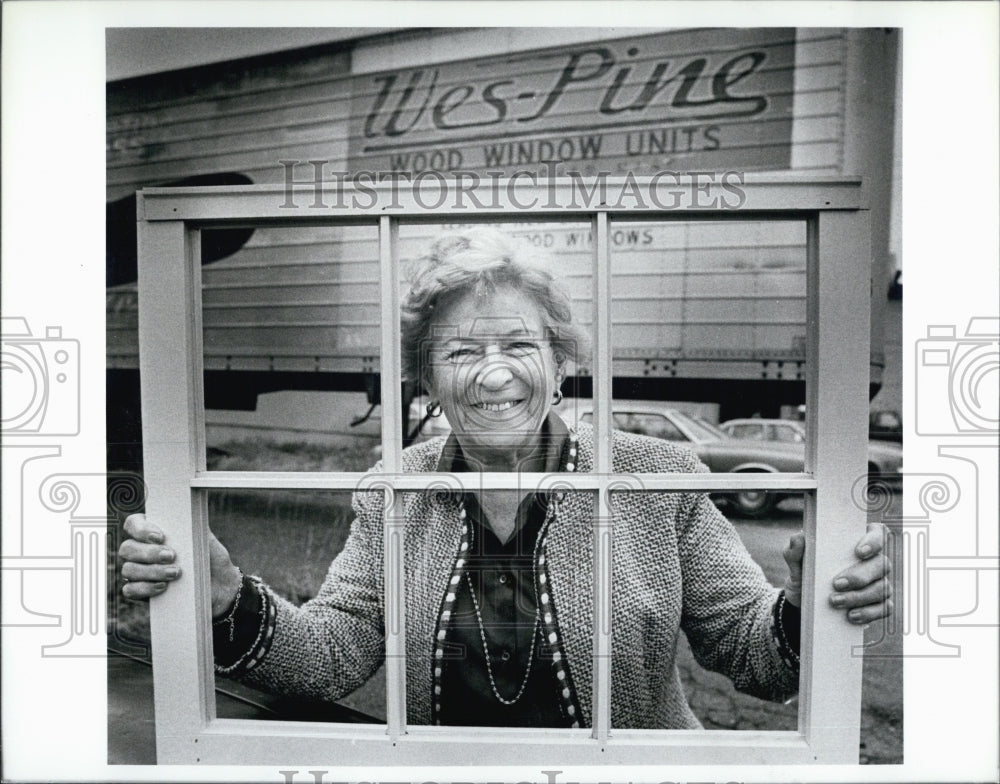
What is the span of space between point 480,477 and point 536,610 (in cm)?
28

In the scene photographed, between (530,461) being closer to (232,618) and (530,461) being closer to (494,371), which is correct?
(494,371)

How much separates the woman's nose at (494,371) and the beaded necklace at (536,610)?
16 cm

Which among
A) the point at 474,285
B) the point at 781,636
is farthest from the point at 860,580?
the point at 474,285

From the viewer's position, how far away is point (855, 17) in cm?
141

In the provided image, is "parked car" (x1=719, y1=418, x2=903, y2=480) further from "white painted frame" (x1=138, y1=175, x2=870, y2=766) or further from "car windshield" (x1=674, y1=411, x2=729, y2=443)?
"white painted frame" (x1=138, y1=175, x2=870, y2=766)

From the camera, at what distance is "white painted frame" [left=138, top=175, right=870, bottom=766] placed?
51.7 inches

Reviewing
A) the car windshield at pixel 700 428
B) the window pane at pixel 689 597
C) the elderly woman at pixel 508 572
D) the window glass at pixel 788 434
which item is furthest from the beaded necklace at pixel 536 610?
the window glass at pixel 788 434

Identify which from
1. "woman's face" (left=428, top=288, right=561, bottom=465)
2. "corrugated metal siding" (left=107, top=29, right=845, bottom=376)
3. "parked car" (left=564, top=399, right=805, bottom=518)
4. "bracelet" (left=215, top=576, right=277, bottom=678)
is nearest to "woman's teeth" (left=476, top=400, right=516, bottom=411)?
"woman's face" (left=428, top=288, right=561, bottom=465)

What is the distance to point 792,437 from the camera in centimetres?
151

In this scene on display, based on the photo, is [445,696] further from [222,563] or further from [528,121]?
[528,121]

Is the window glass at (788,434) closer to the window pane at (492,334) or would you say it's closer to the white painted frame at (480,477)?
the white painted frame at (480,477)

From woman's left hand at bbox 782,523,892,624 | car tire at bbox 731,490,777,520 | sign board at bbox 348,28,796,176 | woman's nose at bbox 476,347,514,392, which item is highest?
sign board at bbox 348,28,796,176

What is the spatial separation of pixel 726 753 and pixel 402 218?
1.17m

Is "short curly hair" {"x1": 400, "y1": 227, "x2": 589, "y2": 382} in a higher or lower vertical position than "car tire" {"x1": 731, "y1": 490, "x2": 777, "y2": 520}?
higher
